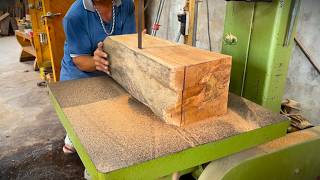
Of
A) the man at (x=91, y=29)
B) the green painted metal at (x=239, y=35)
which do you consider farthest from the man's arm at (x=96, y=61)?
the green painted metal at (x=239, y=35)

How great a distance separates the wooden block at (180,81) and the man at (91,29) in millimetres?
307

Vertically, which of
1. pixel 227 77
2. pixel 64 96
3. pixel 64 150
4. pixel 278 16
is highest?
pixel 278 16

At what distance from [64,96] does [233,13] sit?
693mm

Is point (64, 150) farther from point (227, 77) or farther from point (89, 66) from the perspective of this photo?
point (227, 77)

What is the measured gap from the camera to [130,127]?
2.45 ft

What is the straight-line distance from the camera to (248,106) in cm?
90

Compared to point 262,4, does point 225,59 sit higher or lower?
lower

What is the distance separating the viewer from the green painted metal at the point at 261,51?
914mm

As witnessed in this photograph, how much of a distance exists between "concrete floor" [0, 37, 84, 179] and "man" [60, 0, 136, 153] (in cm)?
65

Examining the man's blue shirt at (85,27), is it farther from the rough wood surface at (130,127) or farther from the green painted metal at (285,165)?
the green painted metal at (285,165)

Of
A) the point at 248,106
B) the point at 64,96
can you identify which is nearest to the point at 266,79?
the point at 248,106

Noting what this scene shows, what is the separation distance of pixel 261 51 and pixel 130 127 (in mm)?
546

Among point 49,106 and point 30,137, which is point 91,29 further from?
point 49,106

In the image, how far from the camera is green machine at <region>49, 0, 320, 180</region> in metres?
0.64
